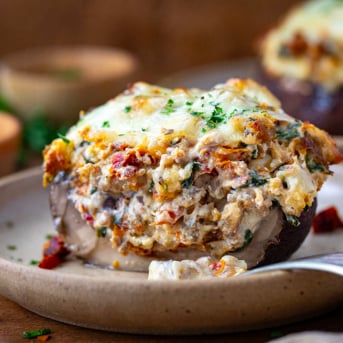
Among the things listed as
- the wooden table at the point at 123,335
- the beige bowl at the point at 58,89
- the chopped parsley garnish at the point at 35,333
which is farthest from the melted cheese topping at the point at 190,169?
the beige bowl at the point at 58,89

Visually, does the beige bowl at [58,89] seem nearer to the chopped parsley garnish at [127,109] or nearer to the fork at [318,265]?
the chopped parsley garnish at [127,109]

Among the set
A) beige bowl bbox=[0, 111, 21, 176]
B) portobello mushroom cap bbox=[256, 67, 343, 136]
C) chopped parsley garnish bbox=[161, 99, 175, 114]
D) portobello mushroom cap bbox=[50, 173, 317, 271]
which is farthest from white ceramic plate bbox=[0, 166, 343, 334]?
portobello mushroom cap bbox=[256, 67, 343, 136]

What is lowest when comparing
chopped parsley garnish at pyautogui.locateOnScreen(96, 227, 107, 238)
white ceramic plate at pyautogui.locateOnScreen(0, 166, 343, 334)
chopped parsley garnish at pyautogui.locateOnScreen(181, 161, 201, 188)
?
white ceramic plate at pyautogui.locateOnScreen(0, 166, 343, 334)

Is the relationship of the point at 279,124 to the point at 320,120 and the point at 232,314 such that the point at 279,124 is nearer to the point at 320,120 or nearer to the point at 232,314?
the point at 232,314

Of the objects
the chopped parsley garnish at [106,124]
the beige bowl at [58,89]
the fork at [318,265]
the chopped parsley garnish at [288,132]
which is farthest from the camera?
the beige bowl at [58,89]

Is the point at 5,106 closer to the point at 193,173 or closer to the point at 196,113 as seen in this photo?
the point at 196,113

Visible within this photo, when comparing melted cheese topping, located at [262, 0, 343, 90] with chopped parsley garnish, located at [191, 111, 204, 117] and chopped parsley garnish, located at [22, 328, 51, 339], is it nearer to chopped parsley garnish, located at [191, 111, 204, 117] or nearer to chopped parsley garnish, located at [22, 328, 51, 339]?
chopped parsley garnish, located at [191, 111, 204, 117]
